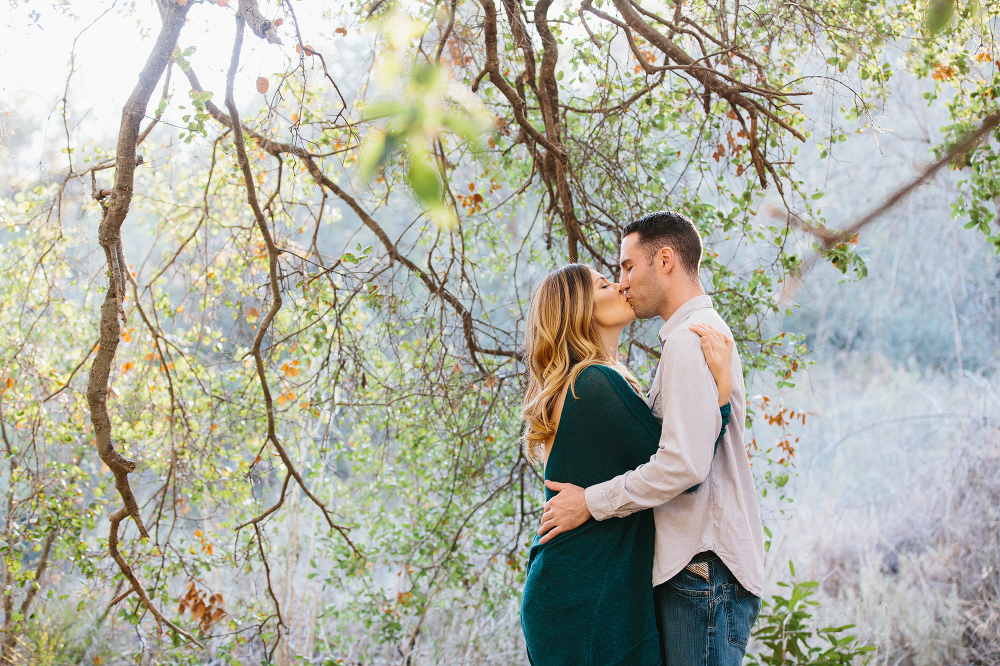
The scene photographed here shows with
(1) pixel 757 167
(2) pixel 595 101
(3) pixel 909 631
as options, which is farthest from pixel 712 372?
(3) pixel 909 631

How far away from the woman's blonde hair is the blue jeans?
0.41m

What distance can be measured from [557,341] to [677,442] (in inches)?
15.6

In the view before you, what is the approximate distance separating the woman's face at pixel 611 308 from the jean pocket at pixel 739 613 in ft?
1.99

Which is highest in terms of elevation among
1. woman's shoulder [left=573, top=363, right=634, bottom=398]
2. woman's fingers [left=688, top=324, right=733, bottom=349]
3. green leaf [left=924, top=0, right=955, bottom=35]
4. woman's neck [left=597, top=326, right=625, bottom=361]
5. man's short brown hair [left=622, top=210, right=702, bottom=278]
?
man's short brown hair [left=622, top=210, right=702, bottom=278]

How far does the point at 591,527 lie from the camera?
1509mm

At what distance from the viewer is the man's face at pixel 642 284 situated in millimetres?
1697

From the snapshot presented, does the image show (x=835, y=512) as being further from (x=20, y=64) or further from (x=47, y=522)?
(x=20, y=64)

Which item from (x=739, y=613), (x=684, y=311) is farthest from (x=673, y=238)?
(x=739, y=613)

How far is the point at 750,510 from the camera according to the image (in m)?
1.54

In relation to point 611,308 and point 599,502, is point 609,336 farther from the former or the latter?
point 599,502

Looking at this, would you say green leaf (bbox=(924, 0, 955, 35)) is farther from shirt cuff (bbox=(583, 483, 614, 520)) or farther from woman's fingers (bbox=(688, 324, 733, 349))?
shirt cuff (bbox=(583, 483, 614, 520))

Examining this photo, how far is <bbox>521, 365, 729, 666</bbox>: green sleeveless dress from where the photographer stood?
1.43 metres

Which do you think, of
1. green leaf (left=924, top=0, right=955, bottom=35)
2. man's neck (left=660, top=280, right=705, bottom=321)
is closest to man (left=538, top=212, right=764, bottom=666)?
man's neck (left=660, top=280, right=705, bottom=321)

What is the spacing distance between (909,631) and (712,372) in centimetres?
430
